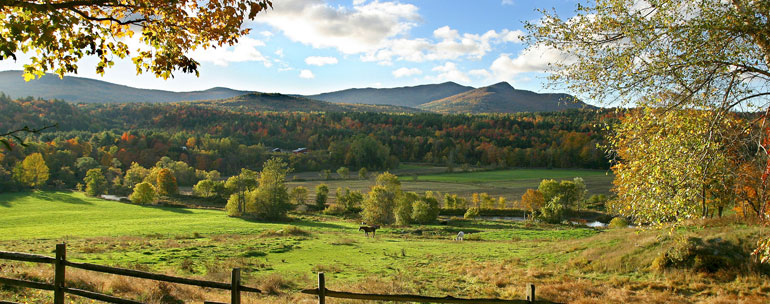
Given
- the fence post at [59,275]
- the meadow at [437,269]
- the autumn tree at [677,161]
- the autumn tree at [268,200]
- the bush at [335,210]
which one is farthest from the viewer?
the bush at [335,210]

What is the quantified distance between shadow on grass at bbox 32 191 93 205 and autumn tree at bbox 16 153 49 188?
944 centimetres

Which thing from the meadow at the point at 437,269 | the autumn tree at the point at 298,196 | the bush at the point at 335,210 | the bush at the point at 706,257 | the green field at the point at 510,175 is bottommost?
the bush at the point at 335,210

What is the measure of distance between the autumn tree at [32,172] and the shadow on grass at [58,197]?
9.44 meters

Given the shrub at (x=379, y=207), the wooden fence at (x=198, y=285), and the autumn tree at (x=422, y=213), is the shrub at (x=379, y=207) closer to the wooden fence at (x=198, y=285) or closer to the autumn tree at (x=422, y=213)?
the autumn tree at (x=422, y=213)

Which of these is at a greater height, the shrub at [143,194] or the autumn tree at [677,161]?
the autumn tree at [677,161]

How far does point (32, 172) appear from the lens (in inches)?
3428

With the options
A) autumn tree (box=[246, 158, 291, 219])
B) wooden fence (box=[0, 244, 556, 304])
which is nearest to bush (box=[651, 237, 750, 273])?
wooden fence (box=[0, 244, 556, 304])

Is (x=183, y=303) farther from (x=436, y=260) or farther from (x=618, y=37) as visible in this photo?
(x=436, y=260)

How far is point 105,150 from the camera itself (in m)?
140

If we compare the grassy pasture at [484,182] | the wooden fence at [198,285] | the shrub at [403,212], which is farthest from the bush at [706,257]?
the grassy pasture at [484,182]

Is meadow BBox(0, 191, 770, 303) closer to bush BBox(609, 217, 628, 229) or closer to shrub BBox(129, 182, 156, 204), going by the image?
bush BBox(609, 217, 628, 229)

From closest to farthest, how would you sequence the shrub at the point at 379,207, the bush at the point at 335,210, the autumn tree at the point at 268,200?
the autumn tree at the point at 268,200 < the shrub at the point at 379,207 < the bush at the point at 335,210

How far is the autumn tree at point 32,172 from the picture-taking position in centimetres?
8538

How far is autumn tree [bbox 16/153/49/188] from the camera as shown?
85.4 m
